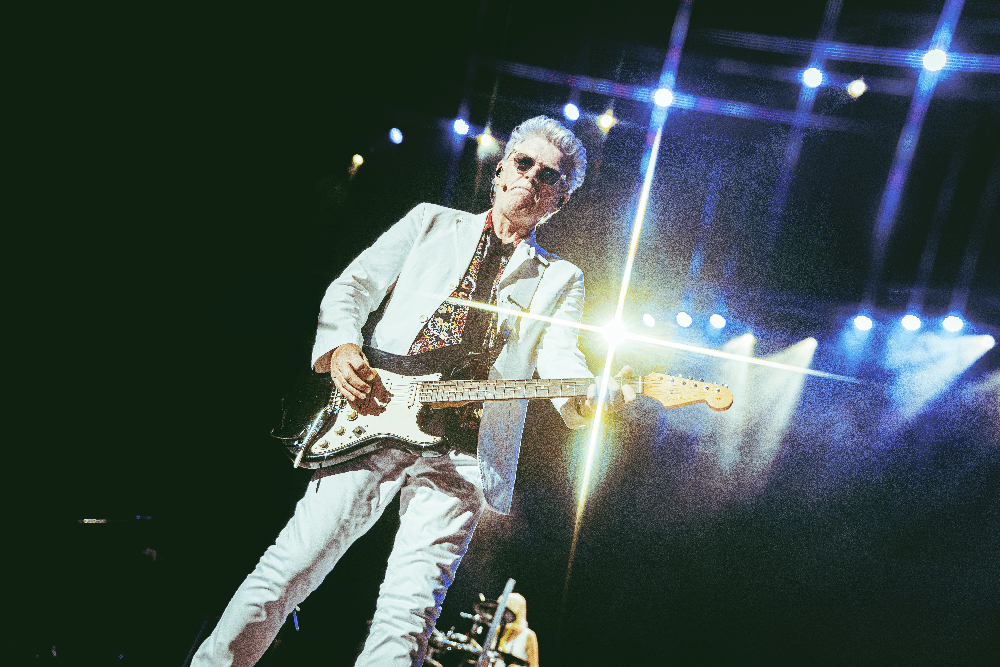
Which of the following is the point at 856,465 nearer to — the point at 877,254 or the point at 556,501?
the point at 877,254

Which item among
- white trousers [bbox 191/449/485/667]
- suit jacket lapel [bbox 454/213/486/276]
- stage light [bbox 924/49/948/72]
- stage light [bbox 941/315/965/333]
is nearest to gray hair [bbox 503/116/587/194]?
suit jacket lapel [bbox 454/213/486/276]

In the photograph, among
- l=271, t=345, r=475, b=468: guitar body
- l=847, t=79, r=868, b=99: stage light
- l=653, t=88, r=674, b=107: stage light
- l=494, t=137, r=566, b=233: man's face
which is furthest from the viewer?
l=653, t=88, r=674, b=107: stage light

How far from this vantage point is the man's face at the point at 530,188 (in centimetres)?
263

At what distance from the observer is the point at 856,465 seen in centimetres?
386

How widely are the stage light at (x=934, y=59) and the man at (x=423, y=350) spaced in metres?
2.13

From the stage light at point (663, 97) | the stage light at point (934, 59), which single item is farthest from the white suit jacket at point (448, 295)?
the stage light at point (934, 59)

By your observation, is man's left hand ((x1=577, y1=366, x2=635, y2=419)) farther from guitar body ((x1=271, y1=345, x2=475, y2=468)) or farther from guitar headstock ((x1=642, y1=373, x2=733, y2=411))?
guitar body ((x1=271, y1=345, x2=475, y2=468))

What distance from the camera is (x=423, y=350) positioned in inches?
91.3

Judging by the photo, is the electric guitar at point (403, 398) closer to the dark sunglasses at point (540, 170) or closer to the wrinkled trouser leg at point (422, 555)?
the wrinkled trouser leg at point (422, 555)

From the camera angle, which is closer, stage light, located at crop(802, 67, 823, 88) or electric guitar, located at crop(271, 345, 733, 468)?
electric guitar, located at crop(271, 345, 733, 468)

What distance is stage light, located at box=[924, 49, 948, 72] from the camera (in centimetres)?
298

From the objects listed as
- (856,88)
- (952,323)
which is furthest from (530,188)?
(952,323)

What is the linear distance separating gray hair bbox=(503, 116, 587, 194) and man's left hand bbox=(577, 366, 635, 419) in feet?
3.51

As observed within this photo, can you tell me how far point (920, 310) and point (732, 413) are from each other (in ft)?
4.62
